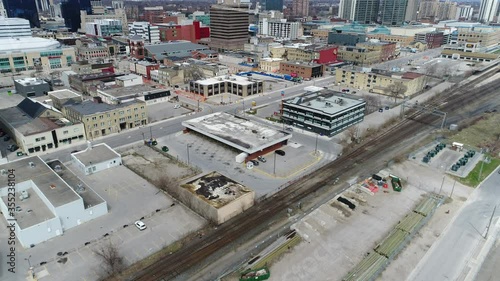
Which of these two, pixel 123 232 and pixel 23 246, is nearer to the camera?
pixel 23 246

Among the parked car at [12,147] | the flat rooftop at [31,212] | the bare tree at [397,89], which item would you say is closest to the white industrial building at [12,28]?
the parked car at [12,147]

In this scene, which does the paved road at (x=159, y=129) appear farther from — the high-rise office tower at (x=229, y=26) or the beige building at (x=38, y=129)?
the high-rise office tower at (x=229, y=26)

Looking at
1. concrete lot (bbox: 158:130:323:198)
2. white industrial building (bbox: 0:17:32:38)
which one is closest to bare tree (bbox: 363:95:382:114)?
concrete lot (bbox: 158:130:323:198)

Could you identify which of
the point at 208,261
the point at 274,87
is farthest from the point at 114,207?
the point at 274,87

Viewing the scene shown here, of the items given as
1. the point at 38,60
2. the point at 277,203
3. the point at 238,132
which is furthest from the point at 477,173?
the point at 38,60

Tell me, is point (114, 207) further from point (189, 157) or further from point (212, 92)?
point (212, 92)

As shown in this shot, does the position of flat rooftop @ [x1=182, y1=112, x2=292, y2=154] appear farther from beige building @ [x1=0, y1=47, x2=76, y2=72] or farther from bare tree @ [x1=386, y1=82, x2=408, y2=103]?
beige building @ [x1=0, y1=47, x2=76, y2=72]
